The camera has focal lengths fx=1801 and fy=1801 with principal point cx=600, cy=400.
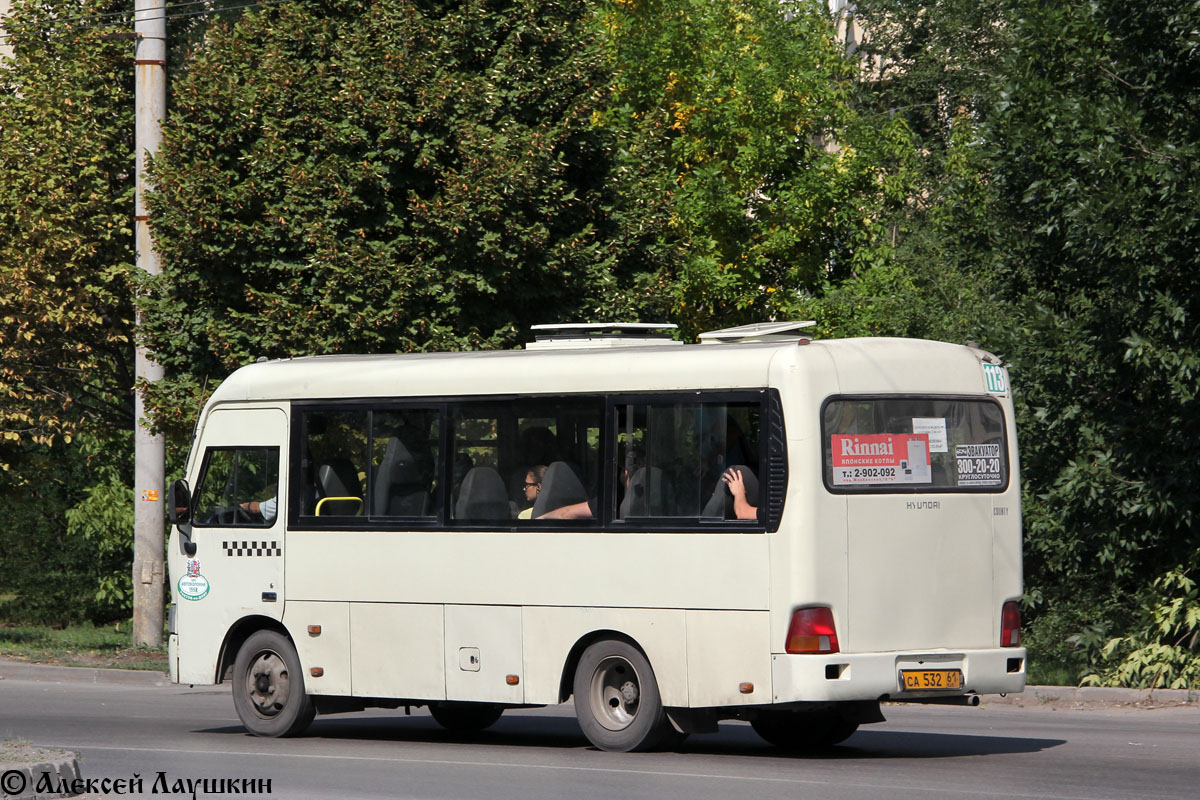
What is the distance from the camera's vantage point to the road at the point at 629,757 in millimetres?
10477

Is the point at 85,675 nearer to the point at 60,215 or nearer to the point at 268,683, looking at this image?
the point at 60,215

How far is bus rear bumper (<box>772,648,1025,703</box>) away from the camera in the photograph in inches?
443

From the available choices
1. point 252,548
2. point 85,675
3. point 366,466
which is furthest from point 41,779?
point 85,675

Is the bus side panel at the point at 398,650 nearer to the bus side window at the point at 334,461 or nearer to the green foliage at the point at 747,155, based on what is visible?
the bus side window at the point at 334,461

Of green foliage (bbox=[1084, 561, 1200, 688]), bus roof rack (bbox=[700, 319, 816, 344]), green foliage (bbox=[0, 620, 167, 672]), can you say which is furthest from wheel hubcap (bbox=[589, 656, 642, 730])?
green foliage (bbox=[0, 620, 167, 672])

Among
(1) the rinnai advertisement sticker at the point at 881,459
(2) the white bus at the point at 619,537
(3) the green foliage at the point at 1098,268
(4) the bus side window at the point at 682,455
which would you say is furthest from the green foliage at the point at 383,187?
(1) the rinnai advertisement sticker at the point at 881,459

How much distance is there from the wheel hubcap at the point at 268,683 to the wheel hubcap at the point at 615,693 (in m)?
2.90

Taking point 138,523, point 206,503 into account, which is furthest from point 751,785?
point 138,523

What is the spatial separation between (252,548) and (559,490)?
2994mm

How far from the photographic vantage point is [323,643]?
1382cm

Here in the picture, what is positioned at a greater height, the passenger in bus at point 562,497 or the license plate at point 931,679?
the passenger in bus at point 562,497

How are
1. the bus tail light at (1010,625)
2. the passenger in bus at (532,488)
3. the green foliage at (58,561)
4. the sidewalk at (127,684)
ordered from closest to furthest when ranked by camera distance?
the sidewalk at (127,684)
the bus tail light at (1010,625)
the passenger in bus at (532,488)
the green foliage at (58,561)

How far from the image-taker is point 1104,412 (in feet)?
59.7

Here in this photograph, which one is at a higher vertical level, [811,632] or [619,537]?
[619,537]
